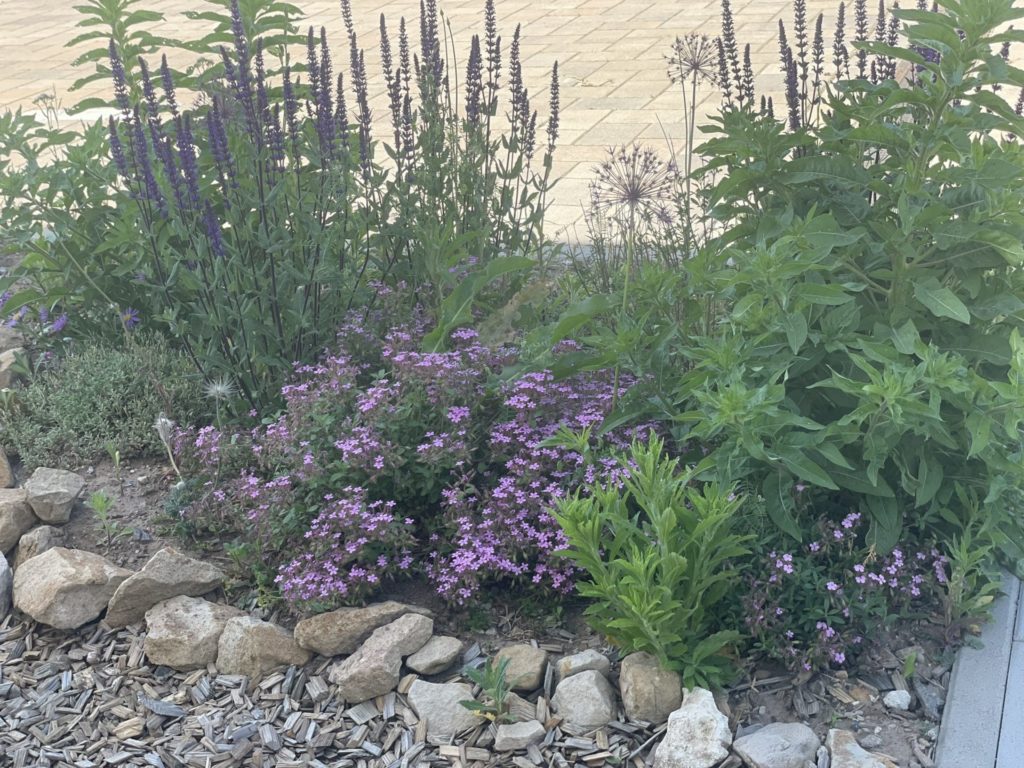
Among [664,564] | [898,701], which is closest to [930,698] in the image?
[898,701]

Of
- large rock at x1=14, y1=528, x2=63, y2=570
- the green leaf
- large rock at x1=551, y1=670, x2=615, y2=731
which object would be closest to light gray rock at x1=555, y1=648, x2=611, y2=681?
large rock at x1=551, y1=670, x2=615, y2=731

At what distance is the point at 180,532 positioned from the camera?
394cm

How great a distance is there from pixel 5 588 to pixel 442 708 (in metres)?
1.64

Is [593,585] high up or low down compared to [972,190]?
down

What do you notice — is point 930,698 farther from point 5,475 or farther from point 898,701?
point 5,475

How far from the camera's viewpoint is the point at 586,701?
3102 millimetres

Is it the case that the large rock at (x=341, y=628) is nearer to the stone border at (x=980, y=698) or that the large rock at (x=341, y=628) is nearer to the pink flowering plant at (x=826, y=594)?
the pink flowering plant at (x=826, y=594)

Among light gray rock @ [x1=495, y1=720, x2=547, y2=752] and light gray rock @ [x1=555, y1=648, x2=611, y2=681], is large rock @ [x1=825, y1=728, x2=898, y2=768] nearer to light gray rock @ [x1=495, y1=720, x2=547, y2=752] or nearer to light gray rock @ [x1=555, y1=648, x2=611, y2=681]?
light gray rock @ [x1=555, y1=648, x2=611, y2=681]

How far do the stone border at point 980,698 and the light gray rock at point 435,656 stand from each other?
4.35 ft

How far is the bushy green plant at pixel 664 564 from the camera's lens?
9.74 feet

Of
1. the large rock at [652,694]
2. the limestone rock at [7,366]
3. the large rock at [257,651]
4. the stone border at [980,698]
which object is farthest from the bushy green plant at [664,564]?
the limestone rock at [7,366]

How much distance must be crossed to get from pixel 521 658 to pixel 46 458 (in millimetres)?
2215

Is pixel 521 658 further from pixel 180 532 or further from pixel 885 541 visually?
pixel 180 532

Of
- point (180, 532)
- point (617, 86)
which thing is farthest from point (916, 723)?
point (617, 86)
